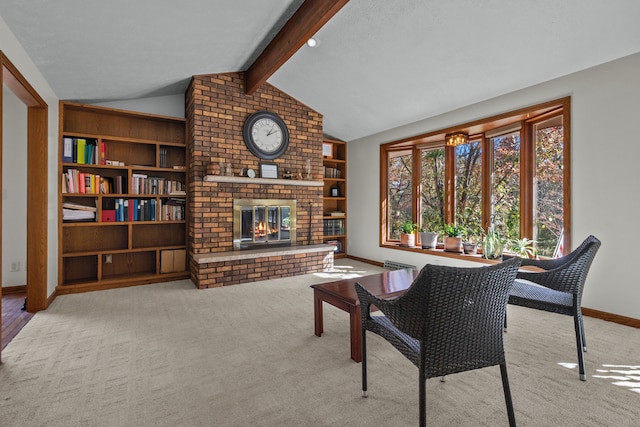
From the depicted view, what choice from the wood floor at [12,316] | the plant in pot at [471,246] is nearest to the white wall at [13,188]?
the wood floor at [12,316]

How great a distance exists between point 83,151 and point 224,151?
5.65ft

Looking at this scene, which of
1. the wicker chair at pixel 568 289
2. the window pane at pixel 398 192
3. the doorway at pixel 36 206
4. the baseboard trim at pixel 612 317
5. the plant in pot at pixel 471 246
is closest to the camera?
the wicker chair at pixel 568 289

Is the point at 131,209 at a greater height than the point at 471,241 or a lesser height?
greater

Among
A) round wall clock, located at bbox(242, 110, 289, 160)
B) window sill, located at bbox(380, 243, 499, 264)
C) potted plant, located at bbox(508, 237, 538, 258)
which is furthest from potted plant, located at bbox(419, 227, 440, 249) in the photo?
round wall clock, located at bbox(242, 110, 289, 160)

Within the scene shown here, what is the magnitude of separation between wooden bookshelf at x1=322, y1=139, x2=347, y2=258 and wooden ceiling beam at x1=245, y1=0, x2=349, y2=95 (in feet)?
7.53

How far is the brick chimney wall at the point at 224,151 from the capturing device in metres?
4.39

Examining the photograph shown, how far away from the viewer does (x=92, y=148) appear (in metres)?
4.16

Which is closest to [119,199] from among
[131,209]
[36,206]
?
[131,209]

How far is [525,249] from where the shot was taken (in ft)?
12.5

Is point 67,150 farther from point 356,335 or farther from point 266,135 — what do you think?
point 356,335

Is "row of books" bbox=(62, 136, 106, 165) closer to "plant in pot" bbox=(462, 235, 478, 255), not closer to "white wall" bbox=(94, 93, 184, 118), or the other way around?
"white wall" bbox=(94, 93, 184, 118)

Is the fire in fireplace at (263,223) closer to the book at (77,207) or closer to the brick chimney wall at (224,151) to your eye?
the brick chimney wall at (224,151)

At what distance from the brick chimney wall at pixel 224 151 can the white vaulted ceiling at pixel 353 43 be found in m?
0.32

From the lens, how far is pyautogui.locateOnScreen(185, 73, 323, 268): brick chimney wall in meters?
4.39
